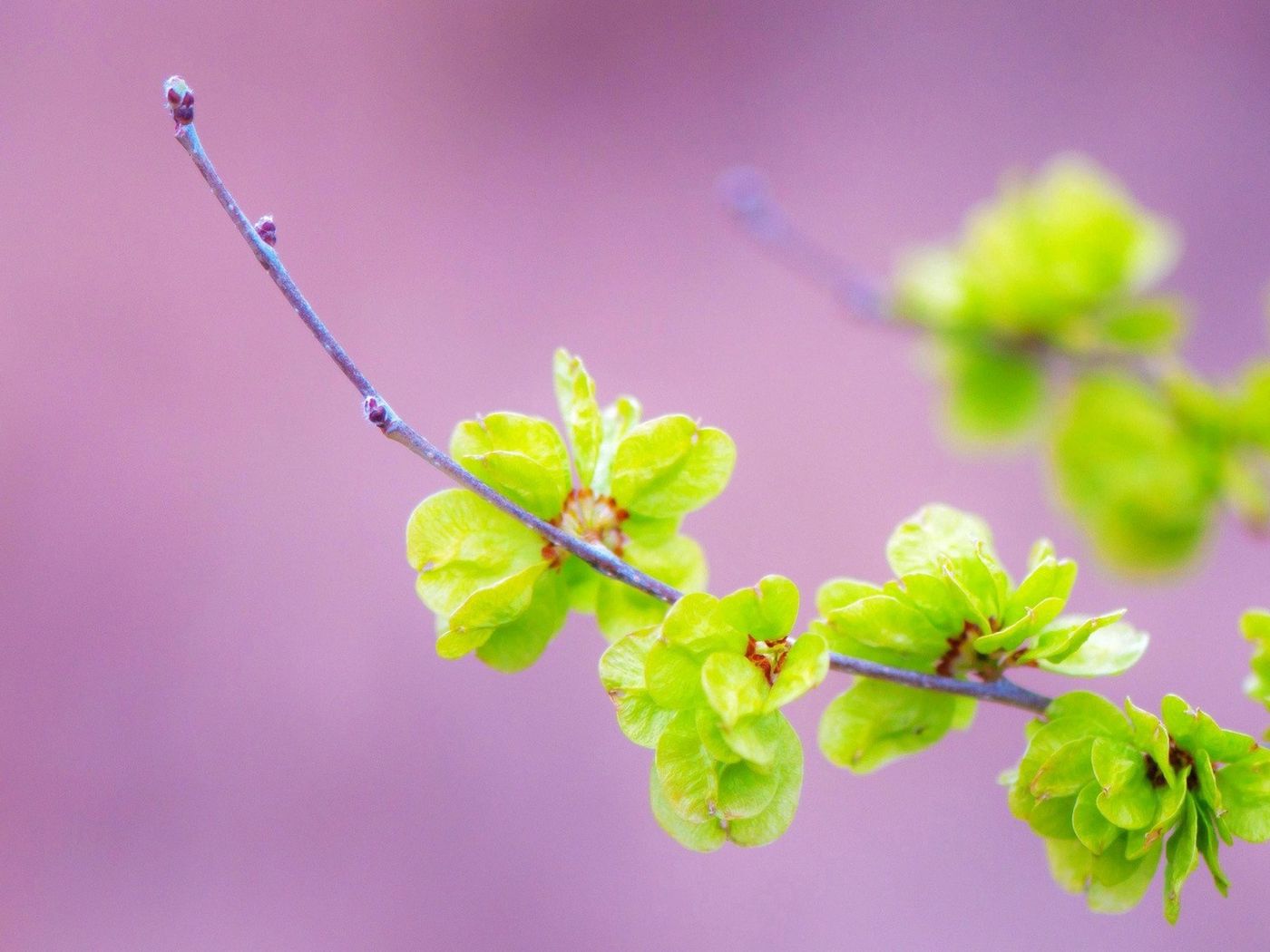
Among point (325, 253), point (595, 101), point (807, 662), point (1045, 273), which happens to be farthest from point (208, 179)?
point (595, 101)

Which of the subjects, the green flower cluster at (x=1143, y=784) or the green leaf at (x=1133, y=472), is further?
the green leaf at (x=1133, y=472)

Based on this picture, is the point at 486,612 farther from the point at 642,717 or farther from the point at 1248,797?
the point at 1248,797

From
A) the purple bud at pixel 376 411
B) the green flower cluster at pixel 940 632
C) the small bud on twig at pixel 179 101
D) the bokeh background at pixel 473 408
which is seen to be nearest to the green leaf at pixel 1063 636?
the green flower cluster at pixel 940 632

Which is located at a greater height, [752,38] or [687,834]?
[752,38]

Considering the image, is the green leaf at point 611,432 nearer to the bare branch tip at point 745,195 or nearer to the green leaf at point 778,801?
the green leaf at point 778,801

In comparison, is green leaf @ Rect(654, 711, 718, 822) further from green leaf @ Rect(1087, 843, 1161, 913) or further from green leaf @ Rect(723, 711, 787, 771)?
green leaf @ Rect(1087, 843, 1161, 913)

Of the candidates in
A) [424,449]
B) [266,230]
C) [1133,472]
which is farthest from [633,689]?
[1133,472]

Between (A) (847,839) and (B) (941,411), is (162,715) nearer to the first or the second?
(A) (847,839)
